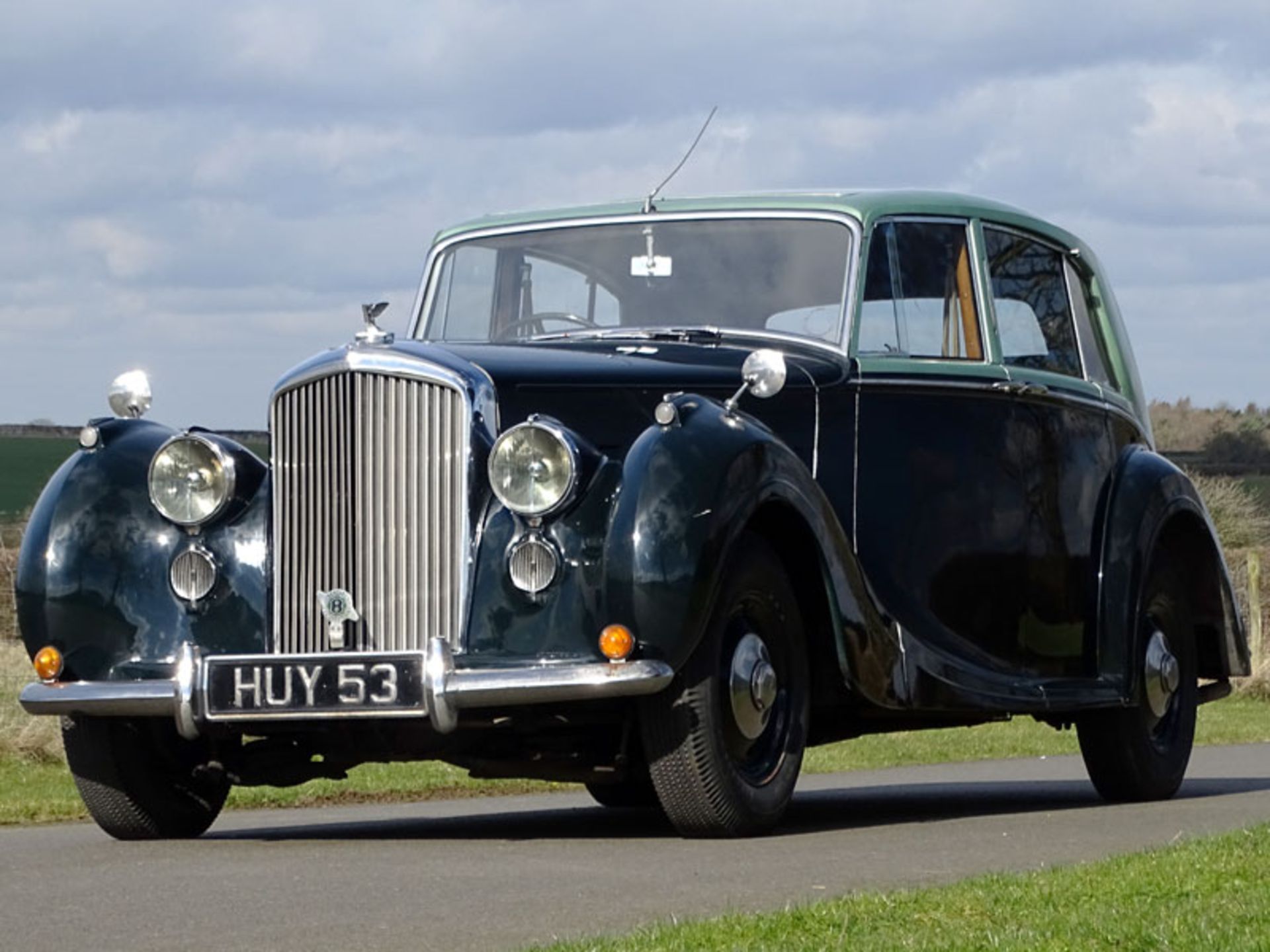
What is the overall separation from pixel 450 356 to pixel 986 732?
12.8m

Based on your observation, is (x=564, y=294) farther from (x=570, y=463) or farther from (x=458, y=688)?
(x=458, y=688)

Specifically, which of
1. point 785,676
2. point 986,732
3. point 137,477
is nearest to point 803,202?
point 785,676

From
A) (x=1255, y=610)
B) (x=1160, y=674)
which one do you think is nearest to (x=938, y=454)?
(x=1160, y=674)

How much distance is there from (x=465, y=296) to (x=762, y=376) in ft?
8.30

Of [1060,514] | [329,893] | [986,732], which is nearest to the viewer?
[329,893]

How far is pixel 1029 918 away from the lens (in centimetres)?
539

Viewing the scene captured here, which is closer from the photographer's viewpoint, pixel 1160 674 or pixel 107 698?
pixel 107 698

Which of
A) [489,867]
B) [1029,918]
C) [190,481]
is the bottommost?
[489,867]

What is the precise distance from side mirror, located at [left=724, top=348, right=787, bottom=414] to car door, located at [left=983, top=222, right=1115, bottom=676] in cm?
195

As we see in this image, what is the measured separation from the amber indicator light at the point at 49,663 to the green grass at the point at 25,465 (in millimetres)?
21810

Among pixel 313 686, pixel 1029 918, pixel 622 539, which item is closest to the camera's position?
pixel 1029 918

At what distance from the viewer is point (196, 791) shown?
8375 millimetres

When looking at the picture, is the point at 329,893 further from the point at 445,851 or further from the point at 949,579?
the point at 949,579

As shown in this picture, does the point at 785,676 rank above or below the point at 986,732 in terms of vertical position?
above
